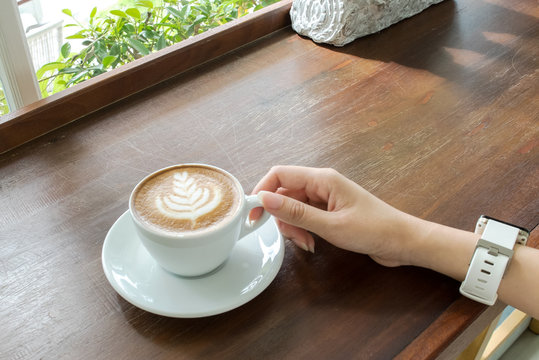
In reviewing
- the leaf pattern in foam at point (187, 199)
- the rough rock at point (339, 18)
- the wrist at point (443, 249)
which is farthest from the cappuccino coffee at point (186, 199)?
the rough rock at point (339, 18)

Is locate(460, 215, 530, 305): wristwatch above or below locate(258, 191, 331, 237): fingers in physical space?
below

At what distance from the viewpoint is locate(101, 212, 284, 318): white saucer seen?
74cm

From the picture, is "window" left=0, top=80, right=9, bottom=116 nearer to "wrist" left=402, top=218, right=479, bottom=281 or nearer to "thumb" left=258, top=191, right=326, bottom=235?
"thumb" left=258, top=191, right=326, bottom=235

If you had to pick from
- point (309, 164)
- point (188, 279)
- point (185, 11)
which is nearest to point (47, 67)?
point (185, 11)

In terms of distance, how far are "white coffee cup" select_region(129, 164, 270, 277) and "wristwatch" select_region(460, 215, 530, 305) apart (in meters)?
0.29

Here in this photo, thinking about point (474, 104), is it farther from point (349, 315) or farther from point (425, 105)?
point (349, 315)

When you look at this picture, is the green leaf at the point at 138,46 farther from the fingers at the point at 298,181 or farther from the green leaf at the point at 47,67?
the fingers at the point at 298,181

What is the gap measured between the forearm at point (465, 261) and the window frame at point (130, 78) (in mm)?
659

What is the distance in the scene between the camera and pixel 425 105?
1.17 meters

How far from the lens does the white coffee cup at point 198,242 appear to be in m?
0.71

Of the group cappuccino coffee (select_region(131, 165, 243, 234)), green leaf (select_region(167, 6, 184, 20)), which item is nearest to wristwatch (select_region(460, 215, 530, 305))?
cappuccino coffee (select_region(131, 165, 243, 234))

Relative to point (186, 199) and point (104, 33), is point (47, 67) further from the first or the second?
point (186, 199)

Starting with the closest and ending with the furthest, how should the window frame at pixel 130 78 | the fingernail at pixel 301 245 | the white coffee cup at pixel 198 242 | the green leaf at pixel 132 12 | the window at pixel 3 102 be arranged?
the white coffee cup at pixel 198 242, the fingernail at pixel 301 245, the window frame at pixel 130 78, the window at pixel 3 102, the green leaf at pixel 132 12

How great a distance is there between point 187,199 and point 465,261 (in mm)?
396
